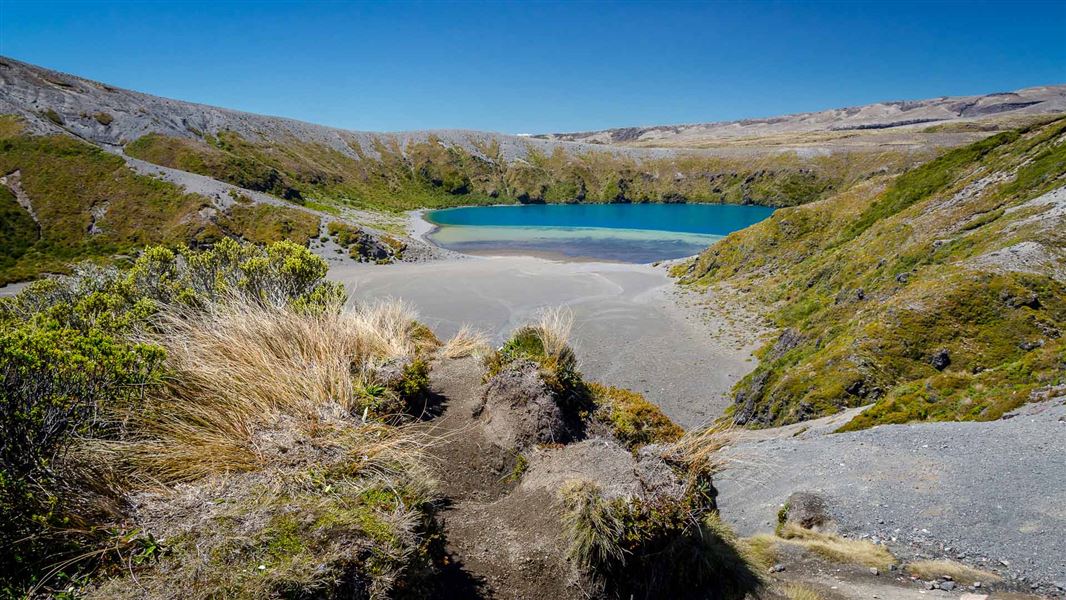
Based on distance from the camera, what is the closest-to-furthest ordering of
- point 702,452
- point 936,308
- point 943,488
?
point 702,452
point 943,488
point 936,308

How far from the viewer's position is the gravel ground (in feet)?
16.8

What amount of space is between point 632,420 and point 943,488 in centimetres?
437

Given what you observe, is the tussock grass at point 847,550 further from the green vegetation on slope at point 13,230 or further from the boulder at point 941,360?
the green vegetation on slope at point 13,230

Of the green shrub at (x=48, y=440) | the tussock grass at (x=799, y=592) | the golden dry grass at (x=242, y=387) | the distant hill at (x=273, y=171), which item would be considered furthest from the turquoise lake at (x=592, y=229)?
the green shrub at (x=48, y=440)

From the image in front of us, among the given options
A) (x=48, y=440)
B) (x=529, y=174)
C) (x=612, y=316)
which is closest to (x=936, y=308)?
(x=612, y=316)

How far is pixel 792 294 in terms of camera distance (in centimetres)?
2555

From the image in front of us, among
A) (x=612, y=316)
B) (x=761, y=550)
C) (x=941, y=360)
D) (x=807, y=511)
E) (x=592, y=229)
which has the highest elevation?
(x=592, y=229)

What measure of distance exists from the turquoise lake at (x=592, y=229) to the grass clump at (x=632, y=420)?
47.8 meters

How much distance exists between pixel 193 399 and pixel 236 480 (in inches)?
48.7

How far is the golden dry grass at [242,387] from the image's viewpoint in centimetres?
326

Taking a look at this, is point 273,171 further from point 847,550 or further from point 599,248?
point 847,550

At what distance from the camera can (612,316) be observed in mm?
26750

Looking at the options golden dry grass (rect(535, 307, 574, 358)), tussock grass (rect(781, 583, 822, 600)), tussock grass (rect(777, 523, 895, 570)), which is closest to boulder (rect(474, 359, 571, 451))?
golden dry grass (rect(535, 307, 574, 358))

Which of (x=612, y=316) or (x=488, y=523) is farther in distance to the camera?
(x=612, y=316)
